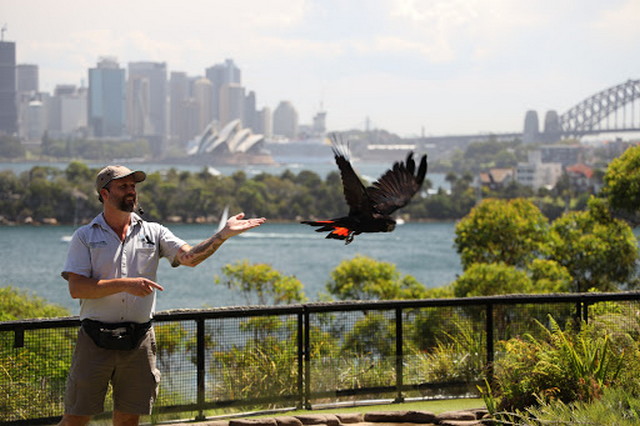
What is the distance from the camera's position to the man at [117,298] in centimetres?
396

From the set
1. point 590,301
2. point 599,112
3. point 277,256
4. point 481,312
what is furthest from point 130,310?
point 599,112

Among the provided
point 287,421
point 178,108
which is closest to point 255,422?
point 287,421

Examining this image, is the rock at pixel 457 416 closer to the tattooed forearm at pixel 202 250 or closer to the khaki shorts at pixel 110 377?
the khaki shorts at pixel 110 377

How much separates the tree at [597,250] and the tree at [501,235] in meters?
0.59

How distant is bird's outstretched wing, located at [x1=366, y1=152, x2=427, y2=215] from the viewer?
455cm

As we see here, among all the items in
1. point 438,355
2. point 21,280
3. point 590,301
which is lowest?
point 21,280

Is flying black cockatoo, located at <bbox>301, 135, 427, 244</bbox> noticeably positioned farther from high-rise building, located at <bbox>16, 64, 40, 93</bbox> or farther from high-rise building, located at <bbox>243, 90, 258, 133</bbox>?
high-rise building, located at <bbox>243, 90, 258, 133</bbox>

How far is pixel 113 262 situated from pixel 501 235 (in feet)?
67.9

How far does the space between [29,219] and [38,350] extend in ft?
280

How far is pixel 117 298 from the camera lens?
13.1 ft

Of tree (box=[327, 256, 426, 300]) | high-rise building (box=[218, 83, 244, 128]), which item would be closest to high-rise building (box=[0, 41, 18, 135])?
high-rise building (box=[218, 83, 244, 128])

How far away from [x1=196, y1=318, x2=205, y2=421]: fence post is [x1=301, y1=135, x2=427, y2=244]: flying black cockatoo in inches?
66.1

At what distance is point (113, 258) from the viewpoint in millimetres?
3998

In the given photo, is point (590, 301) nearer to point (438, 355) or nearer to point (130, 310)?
point (438, 355)
